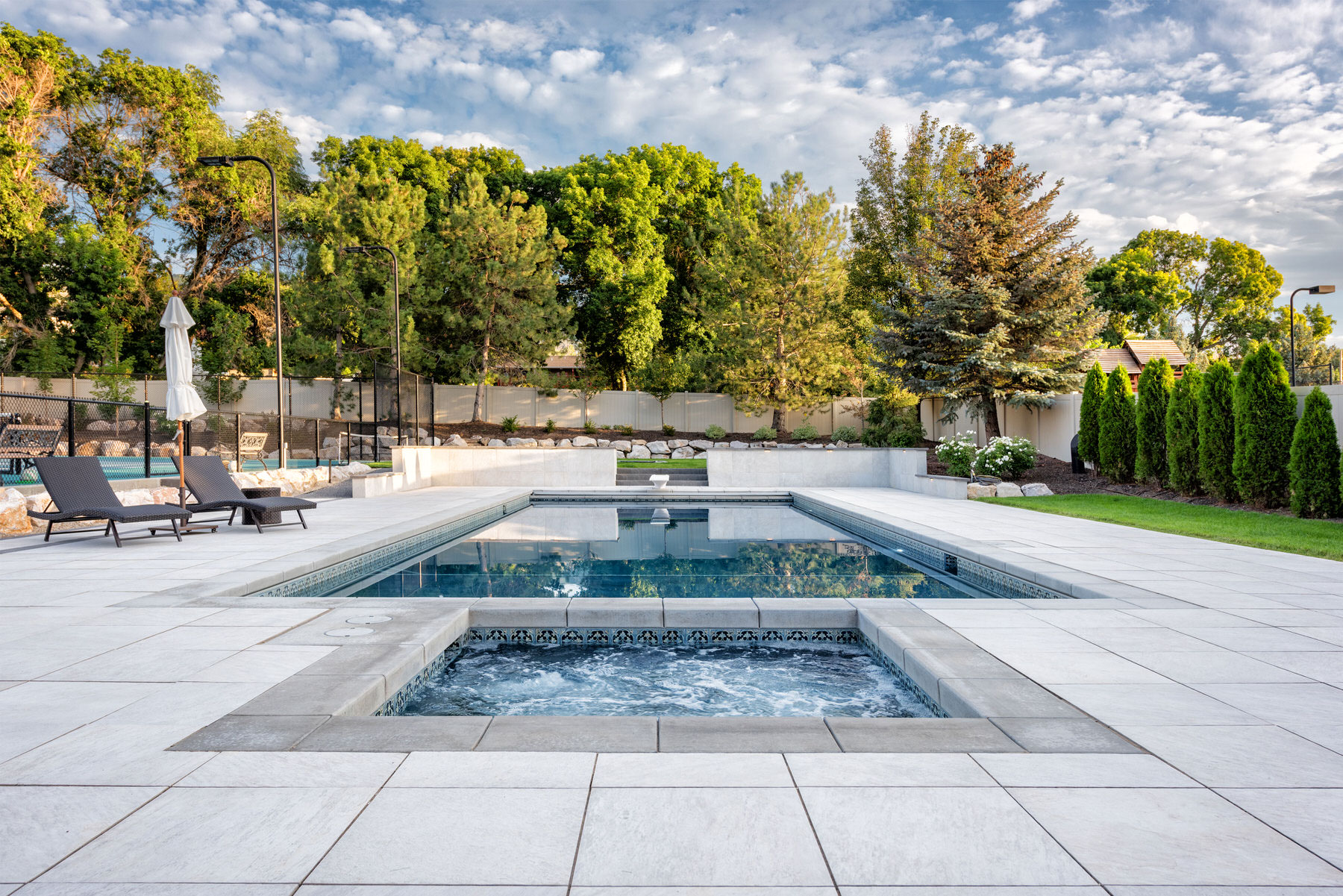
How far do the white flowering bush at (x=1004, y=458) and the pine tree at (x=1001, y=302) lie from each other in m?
2.81

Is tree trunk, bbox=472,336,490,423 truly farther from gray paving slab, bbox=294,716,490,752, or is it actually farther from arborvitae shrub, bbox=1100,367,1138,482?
gray paving slab, bbox=294,716,490,752

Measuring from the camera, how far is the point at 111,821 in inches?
80.4

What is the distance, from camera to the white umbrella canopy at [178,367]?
8500 millimetres

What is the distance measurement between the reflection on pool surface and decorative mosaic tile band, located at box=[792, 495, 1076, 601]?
281mm

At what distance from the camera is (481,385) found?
990 inches

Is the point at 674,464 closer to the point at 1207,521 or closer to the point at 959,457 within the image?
the point at 959,457

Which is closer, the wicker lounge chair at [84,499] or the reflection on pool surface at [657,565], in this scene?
the reflection on pool surface at [657,565]

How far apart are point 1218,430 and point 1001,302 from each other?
261 inches

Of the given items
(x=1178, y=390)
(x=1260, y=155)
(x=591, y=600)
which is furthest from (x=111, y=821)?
(x=1260, y=155)

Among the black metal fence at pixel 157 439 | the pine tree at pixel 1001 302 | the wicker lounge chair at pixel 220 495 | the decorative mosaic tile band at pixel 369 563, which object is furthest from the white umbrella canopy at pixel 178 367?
the pine tree at pixel 1001 302

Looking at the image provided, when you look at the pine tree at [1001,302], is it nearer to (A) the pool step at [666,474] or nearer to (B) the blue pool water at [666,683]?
(A) the pool step at [666,474]

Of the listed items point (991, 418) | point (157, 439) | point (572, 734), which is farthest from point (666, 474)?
point (572, 734)

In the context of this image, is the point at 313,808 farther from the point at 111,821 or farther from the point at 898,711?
the point at 898,711

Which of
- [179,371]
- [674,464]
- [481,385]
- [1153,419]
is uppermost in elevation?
[481,385]
